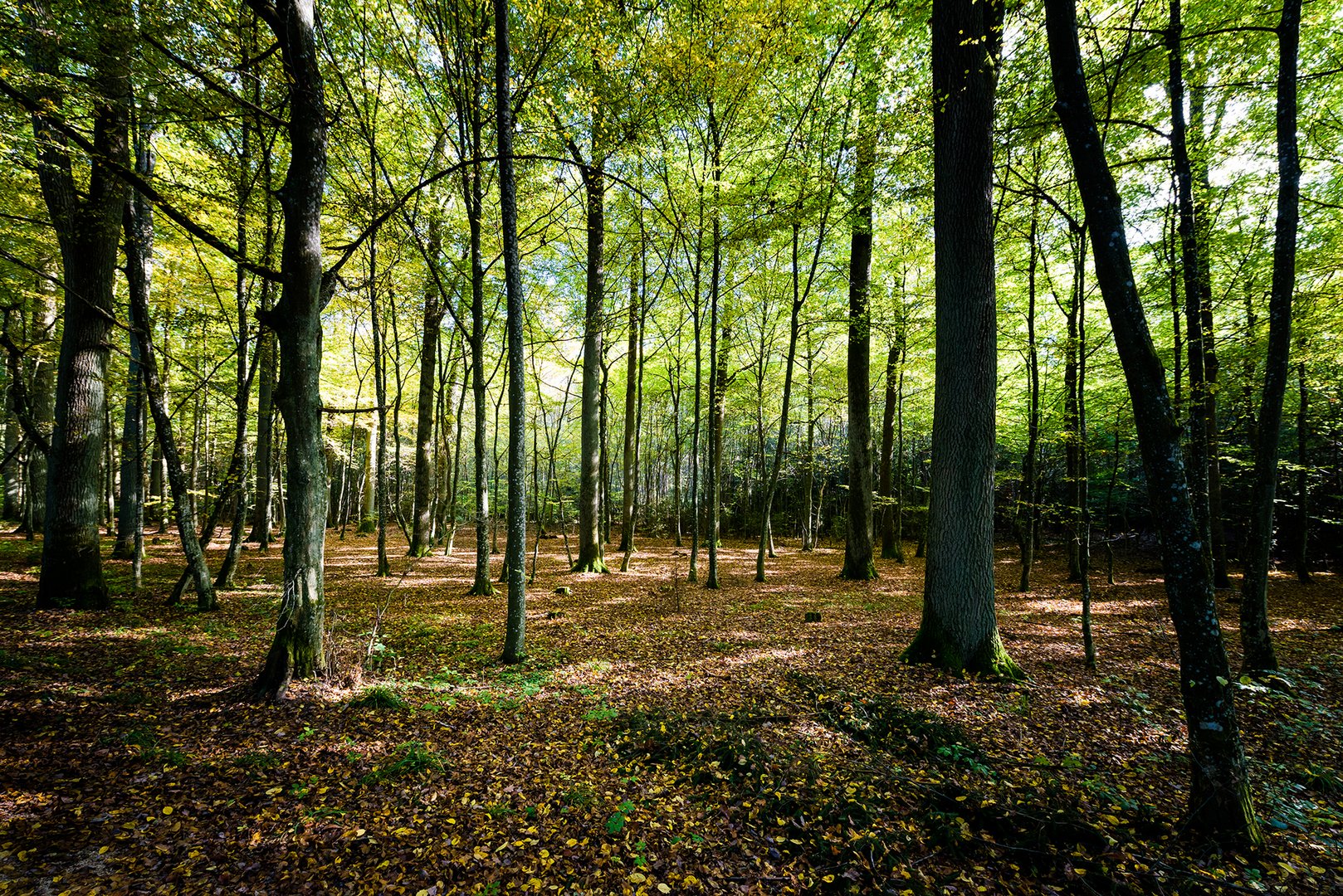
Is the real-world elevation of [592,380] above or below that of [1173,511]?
above

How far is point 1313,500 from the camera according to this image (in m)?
14.5

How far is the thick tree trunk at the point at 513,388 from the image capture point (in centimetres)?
550

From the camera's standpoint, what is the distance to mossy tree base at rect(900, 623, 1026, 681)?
17.4 ft

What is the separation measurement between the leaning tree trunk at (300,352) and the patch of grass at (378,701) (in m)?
0.59

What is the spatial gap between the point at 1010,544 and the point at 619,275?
23156mm

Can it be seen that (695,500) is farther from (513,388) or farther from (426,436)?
(426,436)

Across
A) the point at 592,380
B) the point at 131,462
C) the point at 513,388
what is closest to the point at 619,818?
the point at 513,388

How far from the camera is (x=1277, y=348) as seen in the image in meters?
4.70

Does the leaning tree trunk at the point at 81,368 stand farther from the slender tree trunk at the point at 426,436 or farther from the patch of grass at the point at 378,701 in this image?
the slender tree trunk at the point at 426,436

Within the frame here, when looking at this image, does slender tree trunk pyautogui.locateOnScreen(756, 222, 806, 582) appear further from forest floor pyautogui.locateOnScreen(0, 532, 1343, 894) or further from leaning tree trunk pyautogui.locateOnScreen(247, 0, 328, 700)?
leaning tree trunk pyautogui.locateOnScreen(247, 0, 328, 700)

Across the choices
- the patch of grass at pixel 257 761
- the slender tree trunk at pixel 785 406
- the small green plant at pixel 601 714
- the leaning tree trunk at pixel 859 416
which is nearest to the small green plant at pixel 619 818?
the small green plant at pixel 601 714

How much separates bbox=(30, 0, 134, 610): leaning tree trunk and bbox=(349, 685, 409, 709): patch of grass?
571cm

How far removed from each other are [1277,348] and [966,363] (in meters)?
2.75

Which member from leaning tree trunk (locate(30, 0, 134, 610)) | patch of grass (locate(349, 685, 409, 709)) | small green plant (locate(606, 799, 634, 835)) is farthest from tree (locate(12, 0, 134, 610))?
small green plant (locate(606, 799, 634, 835))
